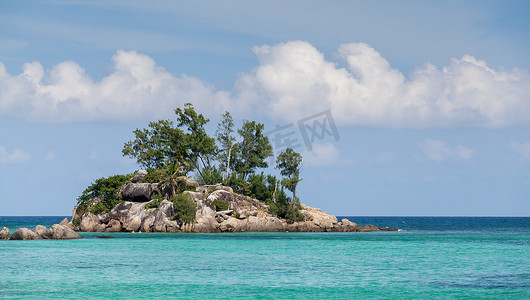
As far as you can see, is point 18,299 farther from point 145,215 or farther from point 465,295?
point 145,215

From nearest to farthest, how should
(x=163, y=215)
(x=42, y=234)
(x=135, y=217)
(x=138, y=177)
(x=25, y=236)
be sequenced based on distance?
(x=25, y=236)
(x=42, y=234)
(x=163, y=215)
(x=135, y=217)
(x=138, y=177)

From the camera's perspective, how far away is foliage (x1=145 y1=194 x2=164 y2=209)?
94.6 m

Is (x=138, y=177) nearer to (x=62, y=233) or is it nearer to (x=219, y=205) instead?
(x=219, y=205)

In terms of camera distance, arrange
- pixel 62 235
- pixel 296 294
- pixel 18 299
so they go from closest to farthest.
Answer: pixel 18 299 → pixel 296 294 → pixel 62 235

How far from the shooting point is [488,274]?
4138cm

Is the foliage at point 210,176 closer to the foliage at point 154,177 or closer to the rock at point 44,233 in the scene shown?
the foliage at point 154,177

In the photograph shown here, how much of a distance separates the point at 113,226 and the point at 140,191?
7484 mm

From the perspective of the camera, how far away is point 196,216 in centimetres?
9325

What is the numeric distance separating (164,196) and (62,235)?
23.9 meters

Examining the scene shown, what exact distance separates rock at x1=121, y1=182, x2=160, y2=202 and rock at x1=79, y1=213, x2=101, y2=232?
6.42 meters

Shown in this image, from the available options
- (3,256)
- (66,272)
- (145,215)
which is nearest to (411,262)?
(66,272)

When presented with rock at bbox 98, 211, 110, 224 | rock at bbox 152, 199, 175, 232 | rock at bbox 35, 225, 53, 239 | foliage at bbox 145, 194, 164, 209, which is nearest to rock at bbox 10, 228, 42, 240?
rock at bbox 35, 225, 53, 239

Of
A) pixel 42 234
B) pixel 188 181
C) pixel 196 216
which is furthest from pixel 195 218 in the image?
pixel 42 234

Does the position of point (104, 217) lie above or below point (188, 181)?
below
